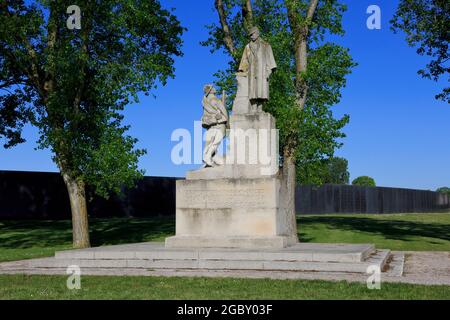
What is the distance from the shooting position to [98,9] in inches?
904

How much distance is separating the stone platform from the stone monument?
1845 mm

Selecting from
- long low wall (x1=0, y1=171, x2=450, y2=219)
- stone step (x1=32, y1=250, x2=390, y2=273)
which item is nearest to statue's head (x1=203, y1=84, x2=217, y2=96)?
stone step (x1=32, y1=250, x2=390, y2=273)

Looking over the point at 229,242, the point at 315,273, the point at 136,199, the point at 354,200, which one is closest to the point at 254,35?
the point at 229,242

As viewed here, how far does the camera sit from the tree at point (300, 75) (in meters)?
22.8

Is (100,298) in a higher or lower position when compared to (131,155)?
lower

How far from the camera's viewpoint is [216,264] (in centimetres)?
1371

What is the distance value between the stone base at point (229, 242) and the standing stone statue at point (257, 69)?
3943 mm

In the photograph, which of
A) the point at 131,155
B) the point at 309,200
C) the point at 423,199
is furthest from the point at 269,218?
the point at 423,199

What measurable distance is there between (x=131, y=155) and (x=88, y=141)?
6.38ft

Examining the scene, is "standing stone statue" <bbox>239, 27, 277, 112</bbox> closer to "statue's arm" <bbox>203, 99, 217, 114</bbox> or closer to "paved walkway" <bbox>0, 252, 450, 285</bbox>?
"statue's arm" <bbox>203, 99, 217, 114</bbox>

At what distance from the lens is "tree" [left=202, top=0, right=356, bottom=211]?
2278 centimetres

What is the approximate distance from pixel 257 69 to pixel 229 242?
5.12 m

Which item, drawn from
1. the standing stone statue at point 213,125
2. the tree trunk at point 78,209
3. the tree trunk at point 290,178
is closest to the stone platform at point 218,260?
the standing stone statue at point 213,125
